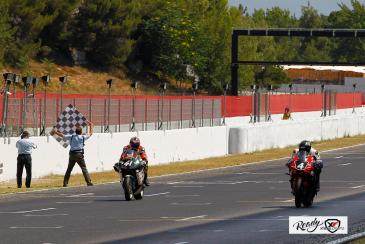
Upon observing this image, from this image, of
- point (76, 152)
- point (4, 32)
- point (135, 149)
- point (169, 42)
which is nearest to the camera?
point (135, 149)

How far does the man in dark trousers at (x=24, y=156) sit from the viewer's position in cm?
3612

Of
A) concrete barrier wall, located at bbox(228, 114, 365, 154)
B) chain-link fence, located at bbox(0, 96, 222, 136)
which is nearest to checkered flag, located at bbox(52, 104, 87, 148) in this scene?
chain-link fence, located at bbox(0, 96, 222, 136)

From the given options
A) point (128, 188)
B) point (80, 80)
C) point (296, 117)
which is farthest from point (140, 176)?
point (80, 80)

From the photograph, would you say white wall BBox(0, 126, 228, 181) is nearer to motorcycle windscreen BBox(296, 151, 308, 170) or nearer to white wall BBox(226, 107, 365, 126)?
white wall BBox(226, 107, 365, 126)

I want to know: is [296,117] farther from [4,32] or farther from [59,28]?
[59,28]

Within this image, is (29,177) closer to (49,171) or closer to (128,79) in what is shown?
(49,171)

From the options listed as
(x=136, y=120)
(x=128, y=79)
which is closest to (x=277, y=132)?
(x=136, y=120)

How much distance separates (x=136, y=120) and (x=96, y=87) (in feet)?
134

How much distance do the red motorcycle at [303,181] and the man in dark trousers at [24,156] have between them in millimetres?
11555

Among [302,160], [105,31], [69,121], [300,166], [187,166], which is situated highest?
[105,31]

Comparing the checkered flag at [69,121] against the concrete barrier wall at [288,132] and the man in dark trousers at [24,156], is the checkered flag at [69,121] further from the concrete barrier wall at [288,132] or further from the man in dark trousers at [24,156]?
the concrete barrier wall at [288,132]

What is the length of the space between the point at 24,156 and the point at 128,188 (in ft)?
25.6

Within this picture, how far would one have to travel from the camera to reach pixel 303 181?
2667 cm

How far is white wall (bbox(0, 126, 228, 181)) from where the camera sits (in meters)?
40.1
